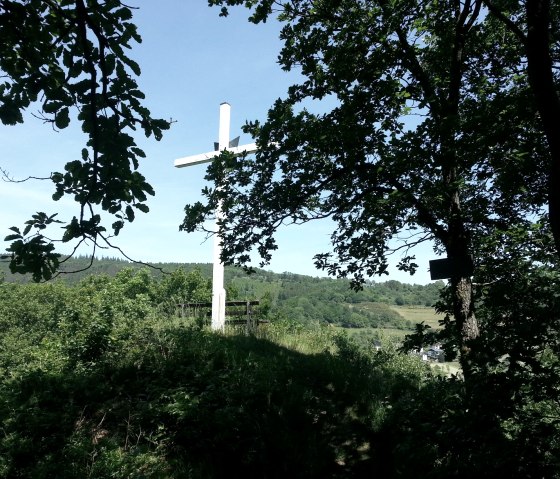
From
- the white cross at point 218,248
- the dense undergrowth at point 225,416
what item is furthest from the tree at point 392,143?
the white cross at point 218,248

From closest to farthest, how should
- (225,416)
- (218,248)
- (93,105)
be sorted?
1. (93,105)
2. (225,416)
3. (218,248)

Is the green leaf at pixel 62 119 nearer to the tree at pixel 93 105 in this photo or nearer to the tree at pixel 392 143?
the tree at pixel 93 105

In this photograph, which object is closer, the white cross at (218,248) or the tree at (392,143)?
the tree at (392,143)

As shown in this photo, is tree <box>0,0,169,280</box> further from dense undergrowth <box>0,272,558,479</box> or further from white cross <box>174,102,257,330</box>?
white cross <box>174,102,257,330</box>

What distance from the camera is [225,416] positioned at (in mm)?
6023

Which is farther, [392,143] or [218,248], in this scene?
[218,248]

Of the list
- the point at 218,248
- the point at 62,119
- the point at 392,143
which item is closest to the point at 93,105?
the point at 62,119

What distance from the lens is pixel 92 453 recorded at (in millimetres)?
5281

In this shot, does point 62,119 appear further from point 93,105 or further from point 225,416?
point 225,416

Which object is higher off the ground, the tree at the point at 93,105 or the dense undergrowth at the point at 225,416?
the tree at the point at 93,105

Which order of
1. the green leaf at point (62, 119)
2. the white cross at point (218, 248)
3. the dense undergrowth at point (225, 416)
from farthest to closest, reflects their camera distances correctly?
the white cross at point (218, 248), the dense undergrowth at point (225, 416), the green leaf at point (62, 119)

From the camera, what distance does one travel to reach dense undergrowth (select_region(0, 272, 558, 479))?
3770 millimetres

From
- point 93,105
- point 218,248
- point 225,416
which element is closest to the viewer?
point 93,105

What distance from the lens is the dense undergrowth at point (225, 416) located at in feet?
12.4
